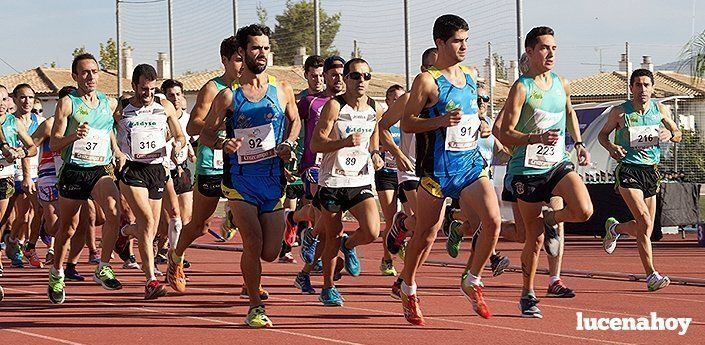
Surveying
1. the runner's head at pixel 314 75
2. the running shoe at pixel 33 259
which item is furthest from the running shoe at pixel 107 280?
the running shoe at pixel 33 259

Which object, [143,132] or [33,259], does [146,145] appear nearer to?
[143,132]

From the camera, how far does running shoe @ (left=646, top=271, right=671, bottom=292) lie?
1151 cm

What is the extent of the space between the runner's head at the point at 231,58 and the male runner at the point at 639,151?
148 inches

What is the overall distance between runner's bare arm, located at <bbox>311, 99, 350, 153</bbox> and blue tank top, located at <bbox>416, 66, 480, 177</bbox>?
819mm

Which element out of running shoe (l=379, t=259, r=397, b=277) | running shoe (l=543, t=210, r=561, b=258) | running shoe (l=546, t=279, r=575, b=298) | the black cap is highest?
the black cap

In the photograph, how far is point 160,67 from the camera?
197ft

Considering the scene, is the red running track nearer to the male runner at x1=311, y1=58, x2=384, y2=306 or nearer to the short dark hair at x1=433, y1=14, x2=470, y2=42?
the male runner at x1=311, y1=58, x2=384, y2=306

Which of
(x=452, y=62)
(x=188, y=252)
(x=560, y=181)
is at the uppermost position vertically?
(x=452, y=62)

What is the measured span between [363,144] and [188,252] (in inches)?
312

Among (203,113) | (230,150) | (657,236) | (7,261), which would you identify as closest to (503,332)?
(230,150)

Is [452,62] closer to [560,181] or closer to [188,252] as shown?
[560,181]

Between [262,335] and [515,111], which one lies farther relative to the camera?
[515,111]

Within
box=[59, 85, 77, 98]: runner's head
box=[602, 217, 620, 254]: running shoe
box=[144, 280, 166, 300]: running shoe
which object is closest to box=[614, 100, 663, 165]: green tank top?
box=[602, 217, 620, 254]: running shoe

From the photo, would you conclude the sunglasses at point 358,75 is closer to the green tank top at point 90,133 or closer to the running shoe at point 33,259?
the green tank top at point 90,133
